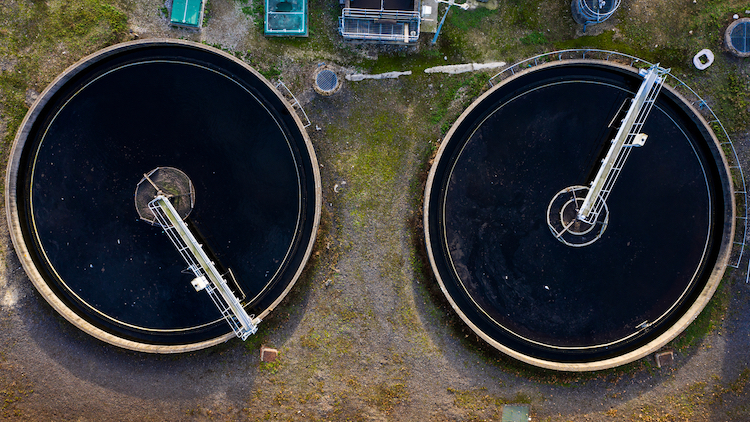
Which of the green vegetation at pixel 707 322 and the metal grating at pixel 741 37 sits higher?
the metal grating at pixel 741 37

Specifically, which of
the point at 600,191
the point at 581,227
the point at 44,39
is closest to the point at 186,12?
the point at 44,39

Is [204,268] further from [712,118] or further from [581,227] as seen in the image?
[712,118]

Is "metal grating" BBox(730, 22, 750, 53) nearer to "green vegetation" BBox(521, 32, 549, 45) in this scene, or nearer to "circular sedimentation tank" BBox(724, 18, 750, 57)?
"circular sedimentation tank" BBox(724, 18, 750, 57)

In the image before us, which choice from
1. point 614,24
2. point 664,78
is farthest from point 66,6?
point 664,78

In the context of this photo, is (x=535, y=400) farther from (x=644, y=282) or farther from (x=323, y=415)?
(x=323, y=415)

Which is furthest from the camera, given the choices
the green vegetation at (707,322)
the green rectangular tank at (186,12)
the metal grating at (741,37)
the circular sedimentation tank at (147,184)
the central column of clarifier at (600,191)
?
the green vegetation at (707,322)

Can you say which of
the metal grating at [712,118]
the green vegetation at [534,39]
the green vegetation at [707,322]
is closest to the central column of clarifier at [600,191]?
the metal grating at [712,118]

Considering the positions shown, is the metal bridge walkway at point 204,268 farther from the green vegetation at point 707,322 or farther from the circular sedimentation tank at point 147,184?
the green vegetation at point 707,322
